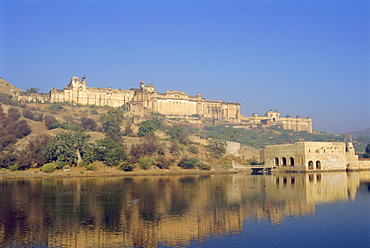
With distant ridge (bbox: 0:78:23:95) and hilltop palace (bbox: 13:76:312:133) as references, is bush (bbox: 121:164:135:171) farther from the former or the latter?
distant ridge (bbox: 0:78:23:95)

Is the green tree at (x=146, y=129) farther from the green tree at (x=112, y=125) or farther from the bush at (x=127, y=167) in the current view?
the bush at (x=127, y=167)

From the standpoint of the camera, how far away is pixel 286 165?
57812 mm

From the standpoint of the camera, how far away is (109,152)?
52.3 m

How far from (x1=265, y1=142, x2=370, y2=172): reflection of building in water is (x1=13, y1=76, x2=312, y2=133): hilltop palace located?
126 ft

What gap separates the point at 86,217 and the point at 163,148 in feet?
124

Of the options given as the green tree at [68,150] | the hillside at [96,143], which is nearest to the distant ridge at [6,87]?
the hillside at [96,143]

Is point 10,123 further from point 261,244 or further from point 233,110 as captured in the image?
point 233,110

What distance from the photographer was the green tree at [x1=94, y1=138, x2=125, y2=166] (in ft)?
170

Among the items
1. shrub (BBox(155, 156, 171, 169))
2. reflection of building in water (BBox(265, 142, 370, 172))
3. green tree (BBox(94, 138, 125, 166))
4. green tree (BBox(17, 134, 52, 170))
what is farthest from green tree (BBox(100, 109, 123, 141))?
reflection of building in water (BBox(265, 142, 370, 172))

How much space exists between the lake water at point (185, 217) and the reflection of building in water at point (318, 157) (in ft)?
64.1

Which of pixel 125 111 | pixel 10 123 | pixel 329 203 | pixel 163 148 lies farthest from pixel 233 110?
pixel 329 203

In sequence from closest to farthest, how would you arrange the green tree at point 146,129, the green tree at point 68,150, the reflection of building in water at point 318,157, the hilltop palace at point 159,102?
the green tree at point 68,150
the reflection of building in water at point 318,157
the green tree at point 146,129
the hilltop palace at point 159,102

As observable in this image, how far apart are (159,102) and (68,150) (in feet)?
160

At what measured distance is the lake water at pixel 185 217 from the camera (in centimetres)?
1786
